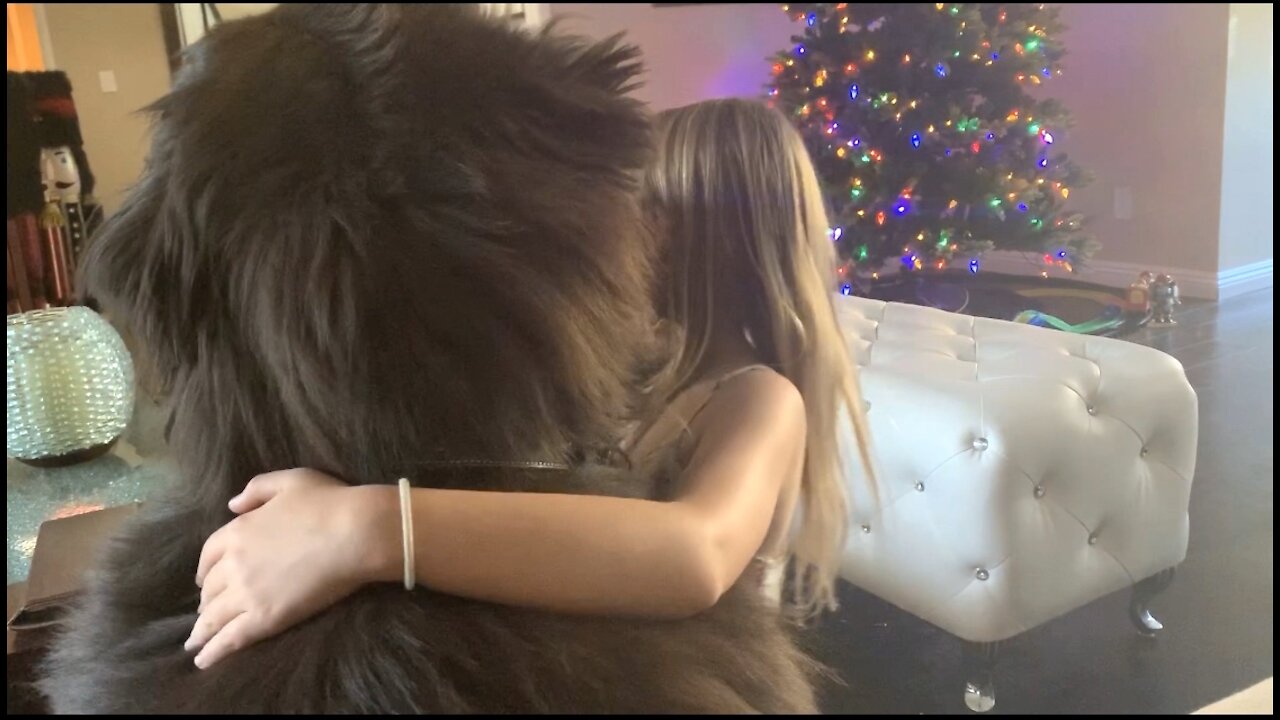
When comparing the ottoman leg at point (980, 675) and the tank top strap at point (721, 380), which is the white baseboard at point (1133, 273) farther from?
the ottoman leg at point (980, 675)

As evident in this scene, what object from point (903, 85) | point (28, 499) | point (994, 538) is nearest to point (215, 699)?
point (28, 499)

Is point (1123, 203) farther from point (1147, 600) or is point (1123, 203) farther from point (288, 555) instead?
point (288, 555)

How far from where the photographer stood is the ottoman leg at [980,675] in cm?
56

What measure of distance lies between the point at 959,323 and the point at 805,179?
17 centimetres

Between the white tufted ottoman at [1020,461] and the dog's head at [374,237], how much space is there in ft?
0.88

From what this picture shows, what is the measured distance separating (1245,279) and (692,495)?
47 centimetres

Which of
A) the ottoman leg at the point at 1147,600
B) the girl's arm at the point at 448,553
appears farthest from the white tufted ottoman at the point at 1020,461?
Answer: the girl's arm at the point at 448,553

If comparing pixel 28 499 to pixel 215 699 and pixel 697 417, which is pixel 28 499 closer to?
pixel 215 699

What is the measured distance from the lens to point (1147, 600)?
2.03ft

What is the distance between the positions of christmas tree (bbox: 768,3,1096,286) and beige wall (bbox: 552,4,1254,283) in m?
0.02

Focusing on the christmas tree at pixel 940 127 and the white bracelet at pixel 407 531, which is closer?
the white bracelet at pixel 407 531

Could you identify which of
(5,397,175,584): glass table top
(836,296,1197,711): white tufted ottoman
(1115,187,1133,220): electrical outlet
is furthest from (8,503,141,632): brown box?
(1115,187,1133,220): electrical outlet

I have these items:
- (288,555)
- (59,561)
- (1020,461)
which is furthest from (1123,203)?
(59,561)

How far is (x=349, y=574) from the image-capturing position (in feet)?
1.27
